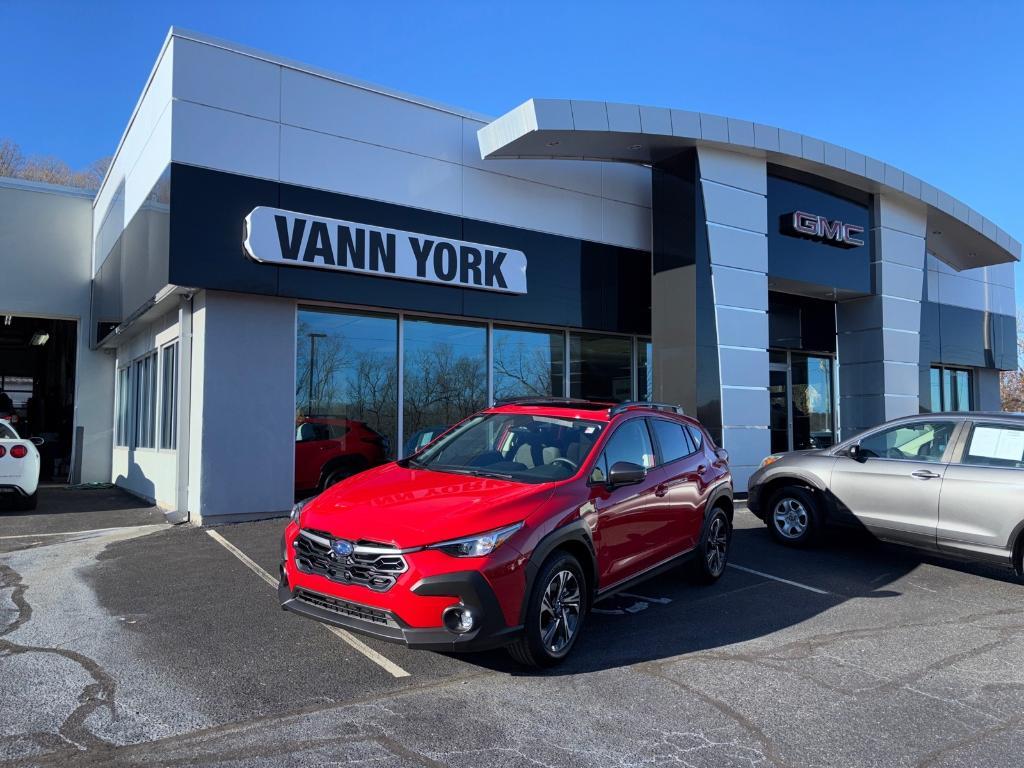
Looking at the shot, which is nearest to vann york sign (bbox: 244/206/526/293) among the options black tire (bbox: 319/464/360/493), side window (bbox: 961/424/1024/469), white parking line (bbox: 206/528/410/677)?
black tire (bbox: 319/464/360/493)

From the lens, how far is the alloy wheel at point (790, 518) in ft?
27.1

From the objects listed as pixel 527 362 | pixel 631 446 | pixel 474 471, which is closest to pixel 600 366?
pixel 527 362

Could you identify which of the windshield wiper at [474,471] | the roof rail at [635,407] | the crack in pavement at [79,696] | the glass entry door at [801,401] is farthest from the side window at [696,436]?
the glass entry door at [801,401]

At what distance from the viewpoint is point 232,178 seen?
9.66 m

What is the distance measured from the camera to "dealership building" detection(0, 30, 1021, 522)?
9.73 meters

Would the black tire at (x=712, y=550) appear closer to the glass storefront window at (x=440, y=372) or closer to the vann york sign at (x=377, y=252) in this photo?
the glass storefront window at (x=440, y=372)

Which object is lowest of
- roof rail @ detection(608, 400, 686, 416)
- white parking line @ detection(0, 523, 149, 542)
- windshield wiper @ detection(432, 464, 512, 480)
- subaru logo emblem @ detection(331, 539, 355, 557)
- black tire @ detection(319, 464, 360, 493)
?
white parking line @ detection(0, 523, 149, 542)

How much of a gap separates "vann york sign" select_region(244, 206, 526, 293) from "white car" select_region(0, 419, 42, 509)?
5.09 metres

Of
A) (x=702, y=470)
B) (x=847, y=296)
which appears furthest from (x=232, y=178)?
(x=847, y=296)

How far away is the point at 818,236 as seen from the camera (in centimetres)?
1460

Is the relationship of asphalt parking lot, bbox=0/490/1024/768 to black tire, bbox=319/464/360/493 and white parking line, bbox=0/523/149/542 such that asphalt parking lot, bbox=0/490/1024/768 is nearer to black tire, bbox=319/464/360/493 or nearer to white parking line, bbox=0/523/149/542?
white parking line, bbox=0/523/149/542

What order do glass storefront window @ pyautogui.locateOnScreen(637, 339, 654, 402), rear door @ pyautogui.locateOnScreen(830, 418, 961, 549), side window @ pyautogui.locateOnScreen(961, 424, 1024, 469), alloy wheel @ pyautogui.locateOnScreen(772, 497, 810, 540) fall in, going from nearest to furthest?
side window @ pyautogui.locateOnScreen(961, 424, 1024, 469), rear door @ pyautogui.locateOnScreen(830, 418, 961, 549), alloy wheel @ pyautogui.locateOnScreen(772, 497, 810, 540), glass storefront window @ pyautogui.locateOnScreen(637, 339, 654, 402)

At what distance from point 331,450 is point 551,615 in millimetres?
7134

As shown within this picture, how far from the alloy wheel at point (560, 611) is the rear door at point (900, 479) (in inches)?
173
